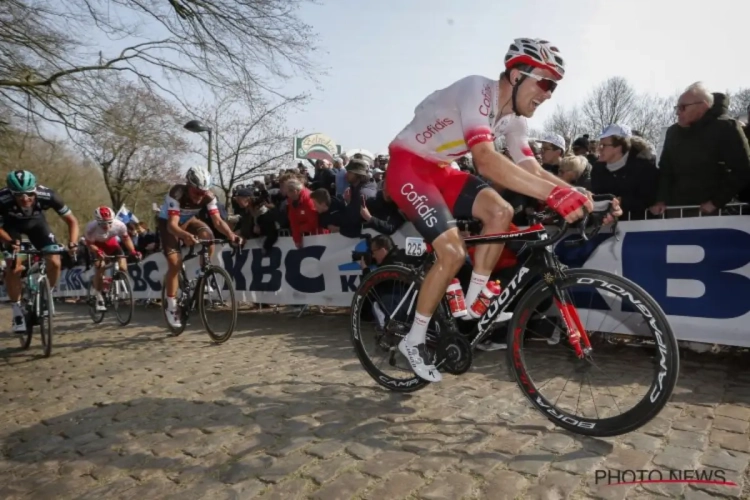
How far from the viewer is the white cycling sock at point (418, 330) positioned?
3.51m

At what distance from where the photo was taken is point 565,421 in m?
2.89

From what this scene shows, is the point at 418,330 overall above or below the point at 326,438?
above

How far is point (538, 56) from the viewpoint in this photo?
315cm

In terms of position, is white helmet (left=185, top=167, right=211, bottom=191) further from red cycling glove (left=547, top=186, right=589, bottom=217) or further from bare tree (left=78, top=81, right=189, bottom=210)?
bare tree (left=78, top=81, right=189, bottom=210)

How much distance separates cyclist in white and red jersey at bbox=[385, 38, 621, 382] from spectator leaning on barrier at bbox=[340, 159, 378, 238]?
3.96 meters

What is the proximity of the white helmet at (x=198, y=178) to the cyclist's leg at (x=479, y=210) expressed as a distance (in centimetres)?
417

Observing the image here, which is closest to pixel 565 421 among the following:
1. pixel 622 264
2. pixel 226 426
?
pixel 226 426

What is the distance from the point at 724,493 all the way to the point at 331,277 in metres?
6.28

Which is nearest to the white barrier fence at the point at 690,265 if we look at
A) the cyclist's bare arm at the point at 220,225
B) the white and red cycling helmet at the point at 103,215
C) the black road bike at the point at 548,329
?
the black road bike at the point at 548,329

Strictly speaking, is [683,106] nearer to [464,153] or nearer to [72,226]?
[464,153]

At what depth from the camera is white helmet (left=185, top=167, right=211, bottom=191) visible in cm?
680

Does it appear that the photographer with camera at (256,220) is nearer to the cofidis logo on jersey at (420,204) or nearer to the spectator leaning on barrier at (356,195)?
the spectator leaning on barrier at (356,195)

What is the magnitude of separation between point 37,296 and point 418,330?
549cm

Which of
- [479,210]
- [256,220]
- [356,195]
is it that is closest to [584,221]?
[479,210]
